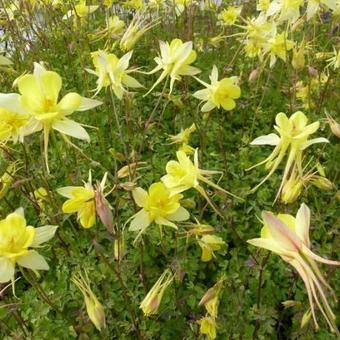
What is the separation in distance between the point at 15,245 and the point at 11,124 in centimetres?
41

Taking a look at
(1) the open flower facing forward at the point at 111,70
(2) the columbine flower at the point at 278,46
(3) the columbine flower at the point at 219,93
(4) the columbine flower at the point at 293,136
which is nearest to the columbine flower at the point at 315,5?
(2) the columbine flower at the point at 278,46

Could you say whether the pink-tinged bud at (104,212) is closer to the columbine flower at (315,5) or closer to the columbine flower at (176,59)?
the columbine flower at (176,59)

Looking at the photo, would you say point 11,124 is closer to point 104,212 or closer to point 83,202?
point 83,202

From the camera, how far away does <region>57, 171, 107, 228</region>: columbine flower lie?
4.83 feet

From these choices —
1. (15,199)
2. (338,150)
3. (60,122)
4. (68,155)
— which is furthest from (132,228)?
(338,150)

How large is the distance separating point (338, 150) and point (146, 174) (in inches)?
36.4

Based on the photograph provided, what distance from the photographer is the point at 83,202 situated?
148 cm

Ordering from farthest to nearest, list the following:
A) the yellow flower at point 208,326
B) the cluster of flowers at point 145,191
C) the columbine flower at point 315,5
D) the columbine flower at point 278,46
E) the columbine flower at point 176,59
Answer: the columbine flower at point 278,46 → the columbine flower at point 315,5 → the columbine flower at point 176,59 → the yellow flower at point 208,326 → the cluster of flowers at point 145,191

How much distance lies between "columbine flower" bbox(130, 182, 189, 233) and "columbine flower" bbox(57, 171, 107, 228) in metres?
0.14

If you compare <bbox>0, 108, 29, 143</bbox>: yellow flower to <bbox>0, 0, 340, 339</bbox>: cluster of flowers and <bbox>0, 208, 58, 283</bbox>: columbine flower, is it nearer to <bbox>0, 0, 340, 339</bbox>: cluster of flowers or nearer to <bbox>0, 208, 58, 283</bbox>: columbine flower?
<bbox>0, 0, 340, 339</bbox>: cluster of flowers

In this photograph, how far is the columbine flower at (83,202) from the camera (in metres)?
1.47

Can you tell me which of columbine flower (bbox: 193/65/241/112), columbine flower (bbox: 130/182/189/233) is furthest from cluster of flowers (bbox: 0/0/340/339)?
columbine flower (bbox: 193/65/241/112)

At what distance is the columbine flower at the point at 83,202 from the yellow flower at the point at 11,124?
247 millimetres

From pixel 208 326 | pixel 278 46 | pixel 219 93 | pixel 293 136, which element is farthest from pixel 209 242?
pixel 278 46
